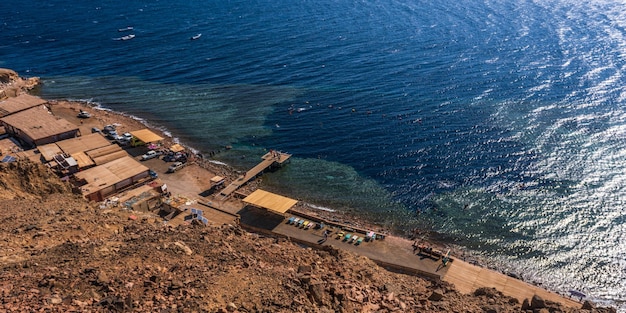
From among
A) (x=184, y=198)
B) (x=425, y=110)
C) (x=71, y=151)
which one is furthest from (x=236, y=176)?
(x=425, y=110)

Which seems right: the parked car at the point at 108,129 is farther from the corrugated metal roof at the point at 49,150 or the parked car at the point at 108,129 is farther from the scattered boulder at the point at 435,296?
the scattered boulder at the point at 435,296

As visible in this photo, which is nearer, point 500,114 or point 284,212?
point 284,212

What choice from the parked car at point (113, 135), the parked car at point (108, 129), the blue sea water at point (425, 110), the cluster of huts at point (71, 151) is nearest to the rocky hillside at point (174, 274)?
the cluster of huts at point (71, 151)

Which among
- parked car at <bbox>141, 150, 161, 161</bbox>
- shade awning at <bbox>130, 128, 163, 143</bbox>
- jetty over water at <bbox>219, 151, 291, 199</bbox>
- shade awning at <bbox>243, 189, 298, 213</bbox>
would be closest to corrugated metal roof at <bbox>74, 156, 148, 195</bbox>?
parked car at <bbox>141, 150, 161, 161</bbox>

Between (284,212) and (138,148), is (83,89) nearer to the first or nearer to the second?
(138,148)

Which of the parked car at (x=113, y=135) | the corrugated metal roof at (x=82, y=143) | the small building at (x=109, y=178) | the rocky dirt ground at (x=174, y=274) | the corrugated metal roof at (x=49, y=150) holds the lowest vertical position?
the parked car at (x=113, y=135)

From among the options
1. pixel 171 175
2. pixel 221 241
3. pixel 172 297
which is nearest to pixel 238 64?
pixel 171 175
